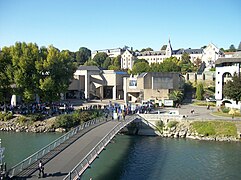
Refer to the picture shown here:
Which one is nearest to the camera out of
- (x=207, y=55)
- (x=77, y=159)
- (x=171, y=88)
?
(x=77, y=159)

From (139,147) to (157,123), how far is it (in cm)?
770

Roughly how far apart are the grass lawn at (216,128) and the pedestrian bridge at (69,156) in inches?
521

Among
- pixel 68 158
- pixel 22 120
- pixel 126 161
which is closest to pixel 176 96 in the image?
pixel 22 120

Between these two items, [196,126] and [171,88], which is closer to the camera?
[196,126]

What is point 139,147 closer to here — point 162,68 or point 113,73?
point 113,73

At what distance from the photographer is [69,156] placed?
21562 mm

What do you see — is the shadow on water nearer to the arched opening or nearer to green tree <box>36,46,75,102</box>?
green tree <box>36,46,75,102</box>

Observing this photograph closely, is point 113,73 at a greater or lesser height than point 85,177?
greater

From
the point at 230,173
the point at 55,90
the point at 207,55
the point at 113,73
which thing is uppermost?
the point at 207,55

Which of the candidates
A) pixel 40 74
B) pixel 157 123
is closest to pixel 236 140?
pixel 157 123

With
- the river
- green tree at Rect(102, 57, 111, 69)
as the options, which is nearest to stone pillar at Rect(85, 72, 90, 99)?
the river

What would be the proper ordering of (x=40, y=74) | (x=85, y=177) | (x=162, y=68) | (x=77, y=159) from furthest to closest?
(x=162, y=68), (x=40, y=74), (x=85, y=177), (x=77, y=159)

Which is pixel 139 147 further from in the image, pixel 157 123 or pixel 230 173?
pixel 230 173

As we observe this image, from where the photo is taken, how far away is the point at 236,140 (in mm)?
37156
